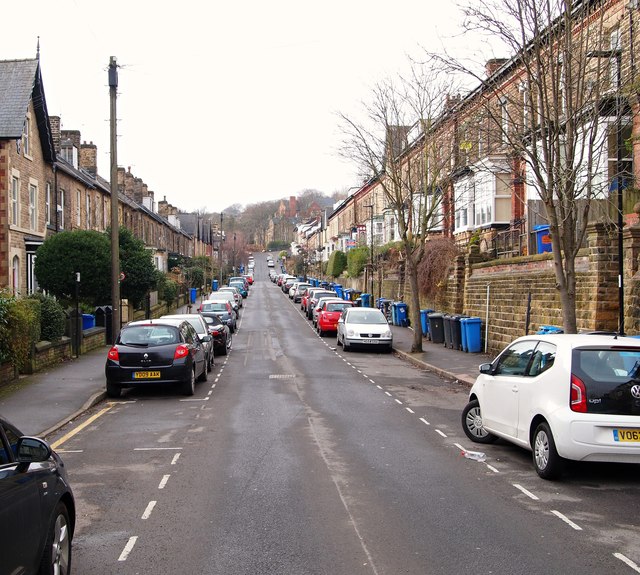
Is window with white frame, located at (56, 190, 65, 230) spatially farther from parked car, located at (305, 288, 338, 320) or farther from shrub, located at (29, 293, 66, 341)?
parked car, located at (305, 288, 338, 320)

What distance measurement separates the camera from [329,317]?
3422cm

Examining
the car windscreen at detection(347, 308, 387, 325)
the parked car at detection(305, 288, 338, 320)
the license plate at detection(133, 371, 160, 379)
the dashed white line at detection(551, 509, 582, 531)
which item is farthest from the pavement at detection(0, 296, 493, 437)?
the parked car at detection(305, 288, 338, 320)

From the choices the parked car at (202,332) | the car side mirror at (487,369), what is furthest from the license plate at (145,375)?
the car side mirror at (487,369)

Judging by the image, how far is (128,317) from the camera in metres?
35.7

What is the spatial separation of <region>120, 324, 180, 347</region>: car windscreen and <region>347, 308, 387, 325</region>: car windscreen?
41.7 ft

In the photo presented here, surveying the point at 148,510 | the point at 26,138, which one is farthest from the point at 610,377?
the point at 26,138

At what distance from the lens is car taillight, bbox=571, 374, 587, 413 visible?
7.80 m

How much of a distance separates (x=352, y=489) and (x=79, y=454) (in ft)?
13.5

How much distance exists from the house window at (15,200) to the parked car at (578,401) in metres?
23.0

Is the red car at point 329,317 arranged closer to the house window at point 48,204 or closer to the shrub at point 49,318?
the house window at point 48,204

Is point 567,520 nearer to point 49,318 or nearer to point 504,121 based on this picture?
→ point 504,121

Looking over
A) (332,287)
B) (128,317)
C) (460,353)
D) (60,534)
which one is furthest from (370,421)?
(332,287)

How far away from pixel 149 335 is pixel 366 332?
1231 cm

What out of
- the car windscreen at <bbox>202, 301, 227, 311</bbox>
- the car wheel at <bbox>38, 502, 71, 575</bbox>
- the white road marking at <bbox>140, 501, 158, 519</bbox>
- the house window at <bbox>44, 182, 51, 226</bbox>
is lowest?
the white road marking at <bbox>140, 501, 158, 519</bbox>
